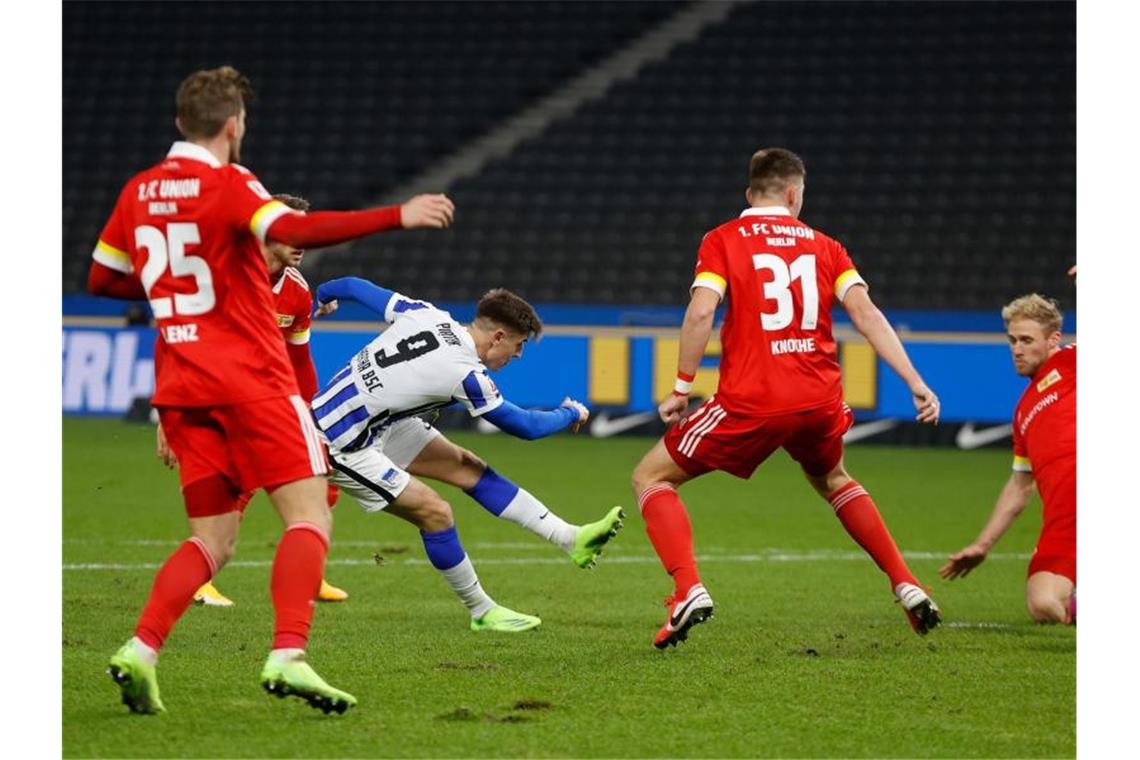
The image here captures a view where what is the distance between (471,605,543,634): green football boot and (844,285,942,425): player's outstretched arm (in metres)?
1.76

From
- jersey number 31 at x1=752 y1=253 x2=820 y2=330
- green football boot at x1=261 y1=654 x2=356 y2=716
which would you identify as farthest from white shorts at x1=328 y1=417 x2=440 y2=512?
green football boot at x1=261 y1=654 x2=356 y2=716

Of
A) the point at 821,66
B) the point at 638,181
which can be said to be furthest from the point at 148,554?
the point at 821,66

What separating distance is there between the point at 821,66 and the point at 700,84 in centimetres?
154

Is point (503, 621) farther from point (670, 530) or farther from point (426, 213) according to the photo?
point (426, 213)

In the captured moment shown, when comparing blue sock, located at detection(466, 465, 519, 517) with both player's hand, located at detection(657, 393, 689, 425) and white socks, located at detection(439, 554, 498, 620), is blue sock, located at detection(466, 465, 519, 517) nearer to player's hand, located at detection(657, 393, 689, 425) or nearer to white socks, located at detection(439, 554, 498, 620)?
white socks, located at detection(439, 554, 498, 620)

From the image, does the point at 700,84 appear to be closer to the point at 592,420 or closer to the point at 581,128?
the point at 581,128

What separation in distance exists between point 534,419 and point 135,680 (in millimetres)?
2310

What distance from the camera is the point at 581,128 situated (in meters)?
21.9

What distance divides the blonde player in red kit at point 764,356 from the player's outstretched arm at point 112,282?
2.08m

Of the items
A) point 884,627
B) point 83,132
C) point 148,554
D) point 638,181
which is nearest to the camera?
point 884,627

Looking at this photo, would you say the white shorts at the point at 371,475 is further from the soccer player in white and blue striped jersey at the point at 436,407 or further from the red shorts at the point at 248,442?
the red shorts at the point at 248,442

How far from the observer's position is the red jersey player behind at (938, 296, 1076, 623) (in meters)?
6.66

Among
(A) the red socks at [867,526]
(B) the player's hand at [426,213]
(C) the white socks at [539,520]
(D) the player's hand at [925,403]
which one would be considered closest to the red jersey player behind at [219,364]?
(B) the player's hand at [426,213]

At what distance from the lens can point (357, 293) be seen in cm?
730
